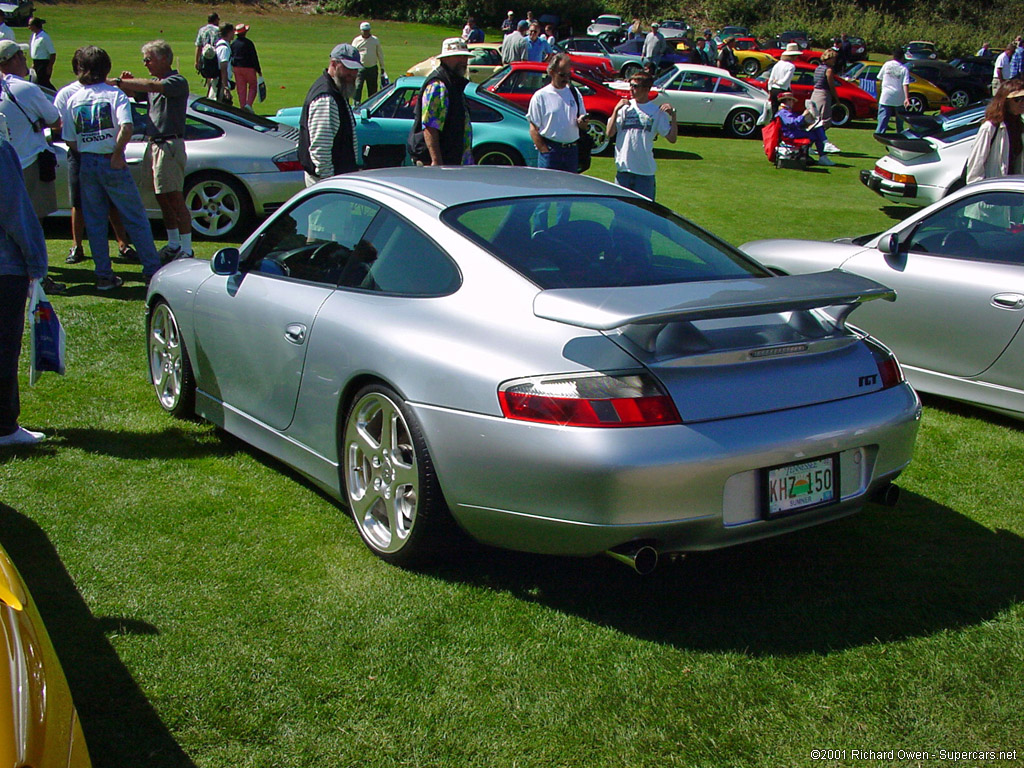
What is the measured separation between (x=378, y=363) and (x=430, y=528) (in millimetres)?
623

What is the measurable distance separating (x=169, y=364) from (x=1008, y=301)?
4501 millimetres

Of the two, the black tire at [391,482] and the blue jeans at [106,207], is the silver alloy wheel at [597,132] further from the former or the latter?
the black tire at [391,482]

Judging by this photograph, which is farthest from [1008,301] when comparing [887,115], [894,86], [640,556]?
[887,115]

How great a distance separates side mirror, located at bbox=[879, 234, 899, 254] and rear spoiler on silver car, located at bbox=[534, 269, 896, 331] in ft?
8.37

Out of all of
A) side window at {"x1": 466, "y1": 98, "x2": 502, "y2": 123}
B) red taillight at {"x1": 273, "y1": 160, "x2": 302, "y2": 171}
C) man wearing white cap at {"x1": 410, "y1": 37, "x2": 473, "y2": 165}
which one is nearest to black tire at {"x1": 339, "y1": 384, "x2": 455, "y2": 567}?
man wearing white cap at {"x1": 410, "y1": 37, "x2": 473, "y2": 165}

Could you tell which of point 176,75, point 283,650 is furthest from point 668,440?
point 176,75

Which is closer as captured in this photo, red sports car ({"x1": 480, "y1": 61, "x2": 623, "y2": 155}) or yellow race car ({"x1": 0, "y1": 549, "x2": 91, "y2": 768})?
yellow race car ({"x1": 0, "y1": 549, "x2": 91, "y2": 768})

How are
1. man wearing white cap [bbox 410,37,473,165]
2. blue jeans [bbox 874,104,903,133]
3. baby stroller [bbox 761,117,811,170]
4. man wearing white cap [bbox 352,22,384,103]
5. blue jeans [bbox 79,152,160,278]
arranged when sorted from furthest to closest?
1. blue jeans [bbox 874,104,903,133]
2. man wearing white cap [bbox 352,22,384,103]
3. baby stroller [bbox 761,117,811,170]
4. man wearing white cap [bbox 410,37,473,165]
5. blue jeans [bbox 79,152,160,278]

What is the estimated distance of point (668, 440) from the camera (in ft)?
10.2

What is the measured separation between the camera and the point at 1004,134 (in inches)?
307

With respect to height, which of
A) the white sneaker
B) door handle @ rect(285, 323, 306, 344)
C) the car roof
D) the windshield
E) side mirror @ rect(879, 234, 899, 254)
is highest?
the car roof

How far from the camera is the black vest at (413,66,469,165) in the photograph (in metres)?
8.38

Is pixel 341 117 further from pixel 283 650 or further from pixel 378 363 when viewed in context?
pixel 283 650

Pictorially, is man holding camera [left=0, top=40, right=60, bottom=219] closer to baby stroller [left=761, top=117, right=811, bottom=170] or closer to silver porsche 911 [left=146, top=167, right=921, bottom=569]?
silver porsche 911 [left=146, top=167, right=921, bottom=569]
